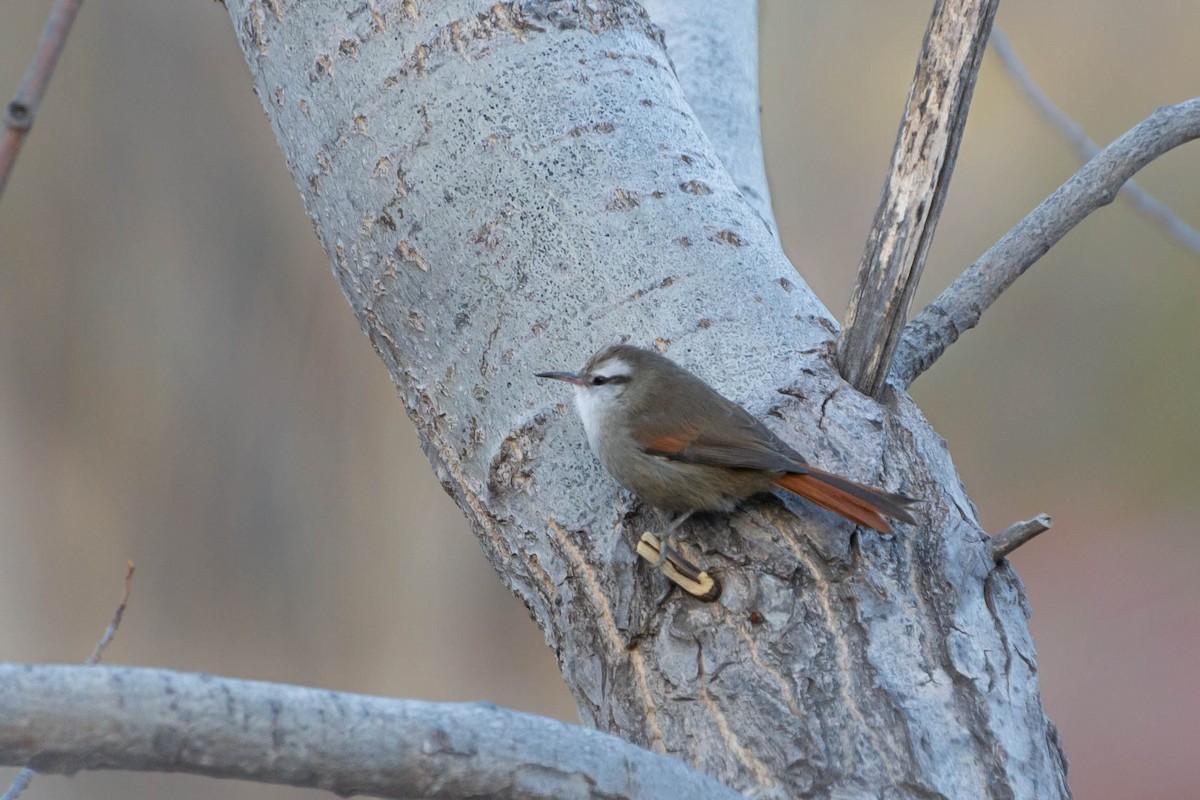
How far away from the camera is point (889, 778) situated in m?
1.11

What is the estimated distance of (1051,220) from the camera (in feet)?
5.84

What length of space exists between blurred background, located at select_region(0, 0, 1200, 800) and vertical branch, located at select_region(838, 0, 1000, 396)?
428cm

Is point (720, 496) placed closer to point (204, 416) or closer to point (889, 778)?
point (889, 778)

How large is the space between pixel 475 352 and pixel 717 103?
117cm

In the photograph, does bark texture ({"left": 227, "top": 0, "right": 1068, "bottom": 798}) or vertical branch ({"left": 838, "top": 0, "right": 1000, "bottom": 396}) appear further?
vertical branch ({"left": 838, "top": 0, "right": 1000, "bottom": 396})

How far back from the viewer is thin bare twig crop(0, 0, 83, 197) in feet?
1.99

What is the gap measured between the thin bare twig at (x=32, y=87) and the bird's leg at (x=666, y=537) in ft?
2.78

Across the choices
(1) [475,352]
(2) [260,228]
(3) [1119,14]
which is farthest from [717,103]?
(3) [1119,14]

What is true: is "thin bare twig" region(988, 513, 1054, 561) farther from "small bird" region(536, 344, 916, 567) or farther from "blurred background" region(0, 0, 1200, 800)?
"blurred background" region(0, 0, 1200, 800)

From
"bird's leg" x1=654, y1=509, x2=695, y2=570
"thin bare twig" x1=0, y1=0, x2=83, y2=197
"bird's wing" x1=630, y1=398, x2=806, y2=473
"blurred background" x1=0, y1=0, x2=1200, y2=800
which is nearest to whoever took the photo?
"thin bare twig" x1=0, y1=0, x2=83, y2=197

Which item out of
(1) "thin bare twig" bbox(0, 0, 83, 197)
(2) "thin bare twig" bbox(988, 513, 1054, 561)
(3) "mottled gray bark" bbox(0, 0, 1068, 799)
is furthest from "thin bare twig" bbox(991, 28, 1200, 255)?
(1) "thin bare twig" bbox(0, 0, 83, 197)

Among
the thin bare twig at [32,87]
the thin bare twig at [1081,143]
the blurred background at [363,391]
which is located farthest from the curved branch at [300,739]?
the blurred background at [363,391]

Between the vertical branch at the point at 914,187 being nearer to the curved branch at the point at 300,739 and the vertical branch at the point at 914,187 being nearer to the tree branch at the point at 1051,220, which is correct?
the tree branch at the point at 1051,220

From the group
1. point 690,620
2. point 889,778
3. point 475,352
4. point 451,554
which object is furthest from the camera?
point 451,554
